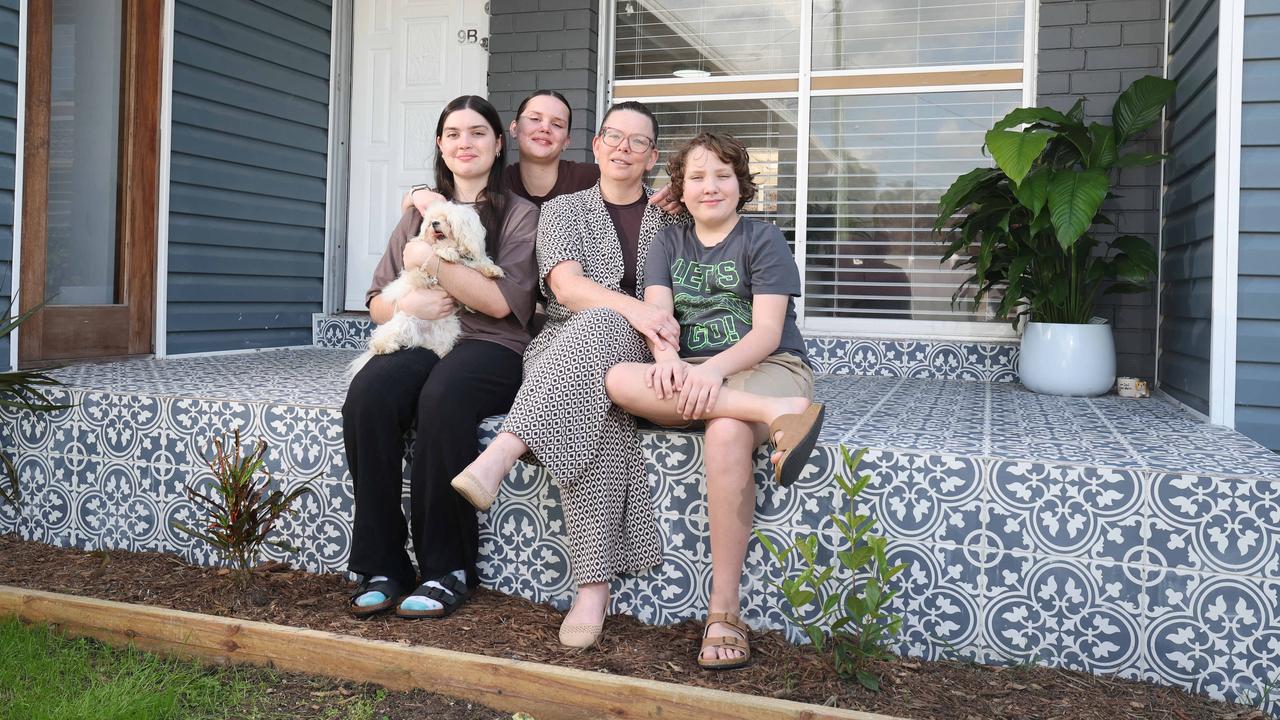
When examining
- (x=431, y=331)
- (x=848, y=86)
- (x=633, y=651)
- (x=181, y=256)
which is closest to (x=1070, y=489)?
(x=633, y=651)

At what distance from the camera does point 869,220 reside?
4438 mm

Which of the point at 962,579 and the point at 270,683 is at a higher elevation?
the point at 962,579

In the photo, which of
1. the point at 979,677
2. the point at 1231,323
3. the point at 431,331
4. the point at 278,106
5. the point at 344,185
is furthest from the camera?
the point at 344,185

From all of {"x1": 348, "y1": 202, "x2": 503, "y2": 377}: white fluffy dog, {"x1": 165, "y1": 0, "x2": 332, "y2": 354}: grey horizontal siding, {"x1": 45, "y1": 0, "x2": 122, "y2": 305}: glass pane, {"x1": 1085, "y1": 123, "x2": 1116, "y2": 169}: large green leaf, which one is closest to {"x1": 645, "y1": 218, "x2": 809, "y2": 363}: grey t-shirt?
{"x1": 348, "y1": 202, "x2": 503, "y2": 377}: white fluffy dog

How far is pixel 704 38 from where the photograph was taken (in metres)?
4.73

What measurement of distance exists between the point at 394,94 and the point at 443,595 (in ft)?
11.8

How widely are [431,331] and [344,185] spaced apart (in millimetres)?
2997

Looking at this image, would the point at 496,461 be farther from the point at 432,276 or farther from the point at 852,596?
the point at 852,596

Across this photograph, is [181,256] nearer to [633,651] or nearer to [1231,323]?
[633,651]

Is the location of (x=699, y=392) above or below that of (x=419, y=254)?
below

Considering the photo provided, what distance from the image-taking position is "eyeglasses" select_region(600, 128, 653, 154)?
98.4 inches

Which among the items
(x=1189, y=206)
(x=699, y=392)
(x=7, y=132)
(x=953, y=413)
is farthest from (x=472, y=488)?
(x=1189, y=206)

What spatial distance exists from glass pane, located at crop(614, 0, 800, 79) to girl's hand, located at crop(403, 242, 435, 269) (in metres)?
2.65

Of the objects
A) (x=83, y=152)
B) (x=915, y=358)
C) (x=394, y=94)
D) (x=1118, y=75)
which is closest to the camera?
(x=83, y=152)
